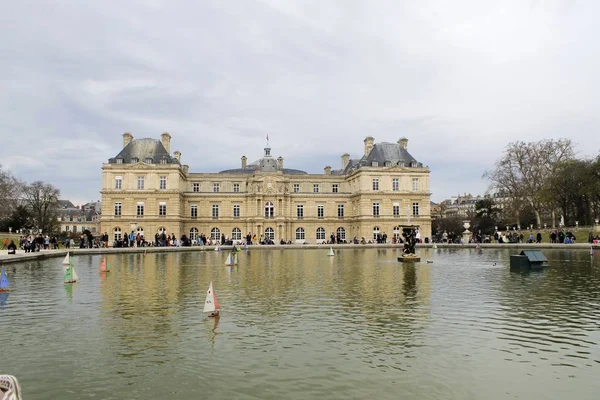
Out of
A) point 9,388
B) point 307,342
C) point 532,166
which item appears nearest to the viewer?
point 9,388

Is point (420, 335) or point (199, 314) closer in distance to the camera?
point (420, 335)

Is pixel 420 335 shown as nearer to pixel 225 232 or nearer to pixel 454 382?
pixel 454 382

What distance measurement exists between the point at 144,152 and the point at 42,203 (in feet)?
90.4

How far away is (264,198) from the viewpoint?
6869cm

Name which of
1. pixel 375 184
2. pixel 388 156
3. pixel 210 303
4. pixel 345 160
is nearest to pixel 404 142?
pixel 388 156

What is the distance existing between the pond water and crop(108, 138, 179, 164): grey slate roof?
166 ft

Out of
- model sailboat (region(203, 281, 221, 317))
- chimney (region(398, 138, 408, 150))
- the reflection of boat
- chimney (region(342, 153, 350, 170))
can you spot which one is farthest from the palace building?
the reflection of boat

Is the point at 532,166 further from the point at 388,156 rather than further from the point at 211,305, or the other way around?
the point at 211,305

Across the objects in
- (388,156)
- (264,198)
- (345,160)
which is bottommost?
(264,198)

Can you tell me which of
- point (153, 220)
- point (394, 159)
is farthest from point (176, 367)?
point (394, 159)

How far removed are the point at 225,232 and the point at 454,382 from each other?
206 feet

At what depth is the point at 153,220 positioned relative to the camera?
63844 mm

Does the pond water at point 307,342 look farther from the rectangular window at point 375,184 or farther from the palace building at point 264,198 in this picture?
the rectangular window at point 375,184

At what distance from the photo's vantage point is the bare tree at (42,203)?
78.6 meters
